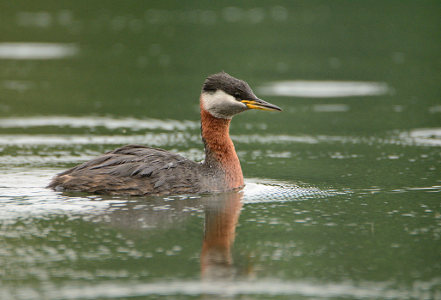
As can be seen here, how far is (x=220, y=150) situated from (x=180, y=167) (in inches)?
28.6

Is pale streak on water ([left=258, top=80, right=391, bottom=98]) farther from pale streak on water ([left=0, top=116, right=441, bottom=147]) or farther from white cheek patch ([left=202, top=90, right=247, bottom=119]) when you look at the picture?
white cheek patch ([left=202, top=90, right=247, bottom=119])

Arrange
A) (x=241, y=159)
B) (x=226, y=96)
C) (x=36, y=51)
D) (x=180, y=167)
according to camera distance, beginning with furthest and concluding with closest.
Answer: (x=36, y=51)
(x=241, y=159)
(x=226, y=96)
(x=180, y=167)

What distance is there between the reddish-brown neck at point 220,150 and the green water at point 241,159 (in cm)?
34

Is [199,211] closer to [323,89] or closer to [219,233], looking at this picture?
[219,233]

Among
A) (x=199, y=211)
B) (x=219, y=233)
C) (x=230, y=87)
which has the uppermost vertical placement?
(x=230, y=87)

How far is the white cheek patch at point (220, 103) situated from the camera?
10867 mm

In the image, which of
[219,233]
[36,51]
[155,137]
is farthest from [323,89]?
[219,233]

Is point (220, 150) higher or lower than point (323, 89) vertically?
lower

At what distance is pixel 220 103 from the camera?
1088 cm

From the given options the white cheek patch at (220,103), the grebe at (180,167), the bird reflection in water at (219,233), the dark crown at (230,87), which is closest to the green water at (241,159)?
the bird reflection in water at (219,233)

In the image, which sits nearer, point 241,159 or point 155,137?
point 241,159

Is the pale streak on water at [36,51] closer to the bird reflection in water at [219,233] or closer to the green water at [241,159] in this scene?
the green water at [241,159]

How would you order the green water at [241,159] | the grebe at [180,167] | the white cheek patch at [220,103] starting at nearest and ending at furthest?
the green water at [241,159], the grebe at [180,167], the white cheek patch at [220,103]

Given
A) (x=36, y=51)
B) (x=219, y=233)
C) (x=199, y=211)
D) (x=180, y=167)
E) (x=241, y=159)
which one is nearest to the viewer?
(x=219, y=233)
